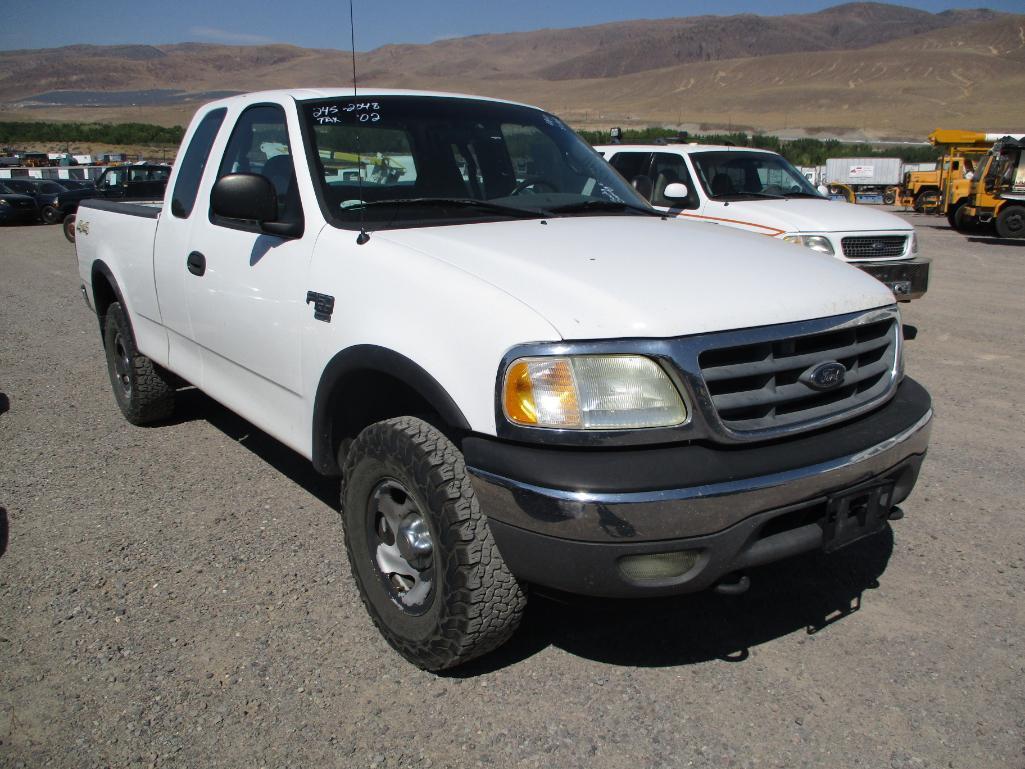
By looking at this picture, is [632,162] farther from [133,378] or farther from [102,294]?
[133,378]

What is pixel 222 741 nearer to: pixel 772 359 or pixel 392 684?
pixel 392 684

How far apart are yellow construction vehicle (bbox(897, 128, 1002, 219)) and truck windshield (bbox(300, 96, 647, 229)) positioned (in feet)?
67.7

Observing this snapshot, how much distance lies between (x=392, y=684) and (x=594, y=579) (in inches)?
36.2

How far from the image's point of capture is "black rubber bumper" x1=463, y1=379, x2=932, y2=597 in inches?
91.4

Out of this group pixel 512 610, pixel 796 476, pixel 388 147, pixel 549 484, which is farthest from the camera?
pixel 388 147

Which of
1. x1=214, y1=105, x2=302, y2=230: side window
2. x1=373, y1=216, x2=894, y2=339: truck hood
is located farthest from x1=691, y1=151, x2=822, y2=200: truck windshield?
x1=373, y1=216, x2=894, y2=339: truck hood

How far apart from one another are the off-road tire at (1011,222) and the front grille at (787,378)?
63.8 feet

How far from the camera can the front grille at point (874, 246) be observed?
28.3ft

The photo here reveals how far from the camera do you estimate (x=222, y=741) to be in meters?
2.62

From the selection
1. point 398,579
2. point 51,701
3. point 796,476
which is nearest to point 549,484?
point 796,476

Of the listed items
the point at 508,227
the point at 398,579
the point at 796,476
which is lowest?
the point at 398,579

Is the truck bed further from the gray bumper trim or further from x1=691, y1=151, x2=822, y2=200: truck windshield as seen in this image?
x1=691, y1=151, x2=822, y2=200: truck windshield

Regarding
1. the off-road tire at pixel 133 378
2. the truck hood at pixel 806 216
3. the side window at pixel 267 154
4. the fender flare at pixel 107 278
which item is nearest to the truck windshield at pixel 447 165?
the side window at pixel 267 154

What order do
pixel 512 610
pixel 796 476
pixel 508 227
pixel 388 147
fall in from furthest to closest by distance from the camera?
1. pixel 388 147
2. pixel 508 227
3. pixel 512 610
4. pixel 796 476
